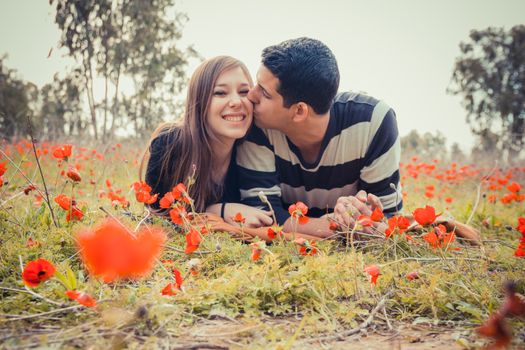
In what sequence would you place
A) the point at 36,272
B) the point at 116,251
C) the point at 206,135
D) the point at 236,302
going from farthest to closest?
the point at 206,135, the point at 236,302, the point at 36,272, the point at 116,251

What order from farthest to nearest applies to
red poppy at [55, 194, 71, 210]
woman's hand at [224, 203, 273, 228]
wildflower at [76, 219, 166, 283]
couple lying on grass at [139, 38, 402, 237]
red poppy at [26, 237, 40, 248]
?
couple lying on grass at [139, 38, 402, 237] → woman's hand at [224, 203, 273, 228] → red poppy at [55, 194, 71, 210] → red poppy at [26, 237, 40, 248] → wildflower at [76, 219, 166, 283]

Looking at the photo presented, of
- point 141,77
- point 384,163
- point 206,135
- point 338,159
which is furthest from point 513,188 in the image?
point 141,77

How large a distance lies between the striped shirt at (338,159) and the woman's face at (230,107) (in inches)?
9.6

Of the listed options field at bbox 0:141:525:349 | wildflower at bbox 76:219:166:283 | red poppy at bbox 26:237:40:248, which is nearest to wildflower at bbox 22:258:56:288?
field at bbox 0:141:525:349

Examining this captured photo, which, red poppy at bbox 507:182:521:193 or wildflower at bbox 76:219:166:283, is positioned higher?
A: wildflower at bbox 76:219:166:283

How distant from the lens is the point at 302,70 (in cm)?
272

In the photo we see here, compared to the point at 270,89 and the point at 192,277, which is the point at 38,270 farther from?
the point at 270,89

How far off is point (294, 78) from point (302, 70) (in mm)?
77

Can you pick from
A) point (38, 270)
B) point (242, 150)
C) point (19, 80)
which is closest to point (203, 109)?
point (242, 150)

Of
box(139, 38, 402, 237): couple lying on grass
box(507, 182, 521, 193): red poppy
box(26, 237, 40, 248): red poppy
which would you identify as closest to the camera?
box(26, 237, 40, 248): red poppy

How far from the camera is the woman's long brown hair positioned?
2893 millimetres

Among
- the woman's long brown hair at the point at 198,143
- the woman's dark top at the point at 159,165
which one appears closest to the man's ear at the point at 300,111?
the woman's long brown hair at the point at 198,143

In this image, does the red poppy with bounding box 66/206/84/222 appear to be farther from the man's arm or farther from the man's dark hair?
the man's arm

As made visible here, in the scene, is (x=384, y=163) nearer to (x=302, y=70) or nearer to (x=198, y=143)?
(x=302, y=70)
